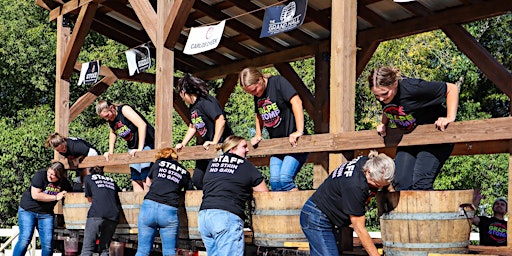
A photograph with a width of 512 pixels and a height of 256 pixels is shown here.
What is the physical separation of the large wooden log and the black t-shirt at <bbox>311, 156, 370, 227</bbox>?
730mm

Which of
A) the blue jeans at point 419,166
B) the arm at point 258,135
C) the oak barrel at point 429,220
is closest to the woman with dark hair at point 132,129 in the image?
the arm at point 258,135

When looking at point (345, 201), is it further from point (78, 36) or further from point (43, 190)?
point (78, 36)

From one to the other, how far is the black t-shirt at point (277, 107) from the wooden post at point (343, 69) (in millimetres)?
428

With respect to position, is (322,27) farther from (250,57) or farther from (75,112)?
(75,112)

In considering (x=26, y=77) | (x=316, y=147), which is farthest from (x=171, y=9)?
(x=26, y=77)

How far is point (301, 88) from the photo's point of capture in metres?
13.2

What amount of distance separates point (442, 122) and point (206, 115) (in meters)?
3.24

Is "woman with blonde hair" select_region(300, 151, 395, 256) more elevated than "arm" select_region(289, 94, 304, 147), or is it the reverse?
"arm" select_region(289, 94, 304, 147)

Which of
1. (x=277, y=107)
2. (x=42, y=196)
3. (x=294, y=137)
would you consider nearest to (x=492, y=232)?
(x=294, y=137)

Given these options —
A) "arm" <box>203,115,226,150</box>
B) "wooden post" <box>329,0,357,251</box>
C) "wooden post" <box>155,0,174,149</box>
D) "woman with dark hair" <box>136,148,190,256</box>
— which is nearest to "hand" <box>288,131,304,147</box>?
"wooden post" <box>329,0,357,251</box>

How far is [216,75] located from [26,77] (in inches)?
476

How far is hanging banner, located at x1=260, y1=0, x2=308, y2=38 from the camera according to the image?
864 cm

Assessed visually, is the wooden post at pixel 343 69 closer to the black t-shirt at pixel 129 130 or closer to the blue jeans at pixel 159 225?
the blue jeans at pixel 159 225

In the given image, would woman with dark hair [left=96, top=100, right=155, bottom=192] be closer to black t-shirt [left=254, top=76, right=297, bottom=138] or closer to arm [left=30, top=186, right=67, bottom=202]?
arm [left=30, top=186, right=67, bottom=202]
